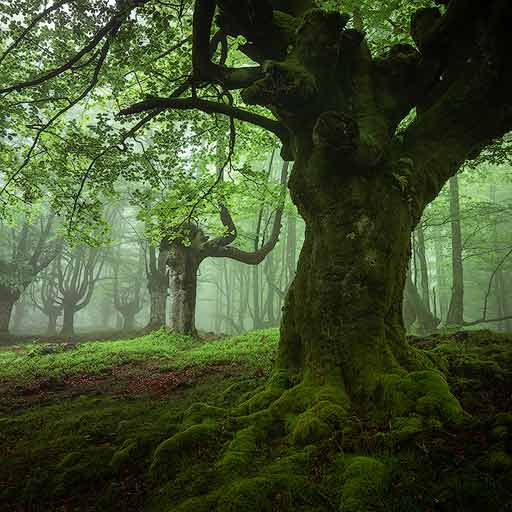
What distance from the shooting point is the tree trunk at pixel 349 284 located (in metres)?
4.66

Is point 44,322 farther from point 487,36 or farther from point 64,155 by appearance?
point 487,36

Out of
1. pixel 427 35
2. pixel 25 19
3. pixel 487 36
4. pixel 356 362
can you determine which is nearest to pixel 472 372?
pixel 356 362

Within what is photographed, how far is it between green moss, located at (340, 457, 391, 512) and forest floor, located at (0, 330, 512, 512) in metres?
0.02

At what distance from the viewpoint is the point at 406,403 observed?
387 centimetres

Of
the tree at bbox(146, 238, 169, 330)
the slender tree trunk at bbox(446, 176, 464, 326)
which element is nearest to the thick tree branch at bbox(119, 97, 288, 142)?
the slender tree trunk at bbox(446, 176, 464, 326)

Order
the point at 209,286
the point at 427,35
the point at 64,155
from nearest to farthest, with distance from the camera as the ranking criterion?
the point at 427,35, the point at 64,155, the point at 209,286

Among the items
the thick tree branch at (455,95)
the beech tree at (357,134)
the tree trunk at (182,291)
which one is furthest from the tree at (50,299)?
the thick tree branch at (455,95)

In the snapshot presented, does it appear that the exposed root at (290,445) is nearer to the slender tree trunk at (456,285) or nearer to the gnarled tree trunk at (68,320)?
the slender tree trunk at (456,285)

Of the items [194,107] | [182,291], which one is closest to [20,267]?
[182,291]

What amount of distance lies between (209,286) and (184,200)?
6140 centimetres

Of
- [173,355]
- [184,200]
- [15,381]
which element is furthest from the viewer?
[173,355]

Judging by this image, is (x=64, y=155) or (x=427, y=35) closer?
(x=427, y=35)

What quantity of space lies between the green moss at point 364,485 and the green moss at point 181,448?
5.64 ft

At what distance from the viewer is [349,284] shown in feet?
15.9
